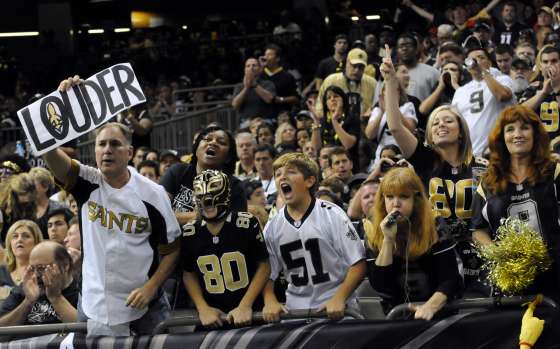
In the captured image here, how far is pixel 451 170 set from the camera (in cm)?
778

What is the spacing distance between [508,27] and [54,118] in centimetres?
968

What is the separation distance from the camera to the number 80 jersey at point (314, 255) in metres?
7.17

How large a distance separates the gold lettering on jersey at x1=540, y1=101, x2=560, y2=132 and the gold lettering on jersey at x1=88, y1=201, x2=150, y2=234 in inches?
182

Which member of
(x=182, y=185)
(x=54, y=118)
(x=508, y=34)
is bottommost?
(x=182, y=185)

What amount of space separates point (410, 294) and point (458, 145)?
1.48 m

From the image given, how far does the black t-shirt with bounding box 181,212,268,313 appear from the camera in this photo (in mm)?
7199

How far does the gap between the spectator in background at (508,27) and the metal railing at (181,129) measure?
413cm

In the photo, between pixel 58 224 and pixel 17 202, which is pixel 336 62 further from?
pixel 58 224

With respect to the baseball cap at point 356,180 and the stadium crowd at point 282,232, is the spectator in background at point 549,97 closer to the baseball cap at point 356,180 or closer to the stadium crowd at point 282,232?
the baseball cap at point 356,180

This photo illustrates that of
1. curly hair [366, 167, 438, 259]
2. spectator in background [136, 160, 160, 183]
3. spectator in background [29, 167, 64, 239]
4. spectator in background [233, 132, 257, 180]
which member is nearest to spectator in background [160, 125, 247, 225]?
curly hair [366, 167, 438, 259]

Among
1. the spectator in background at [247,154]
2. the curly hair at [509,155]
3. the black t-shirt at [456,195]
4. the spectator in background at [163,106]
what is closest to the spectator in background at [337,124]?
the spectator in background at [247,154]

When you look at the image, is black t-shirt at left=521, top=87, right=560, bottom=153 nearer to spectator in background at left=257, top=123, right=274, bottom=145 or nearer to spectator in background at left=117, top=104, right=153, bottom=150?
spectator in background at left=257, top=123, right=274, bottom=145

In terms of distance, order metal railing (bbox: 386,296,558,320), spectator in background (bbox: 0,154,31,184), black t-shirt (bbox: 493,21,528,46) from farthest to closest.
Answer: black t-shirt (bbox: 493,21,528,46)
spectator in background (bbox: 0,154,31,184)
metal railing (bbox: 386,296,558,320)

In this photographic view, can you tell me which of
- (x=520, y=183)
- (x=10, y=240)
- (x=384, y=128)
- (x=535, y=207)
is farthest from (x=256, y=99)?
(x=535, y=207)
